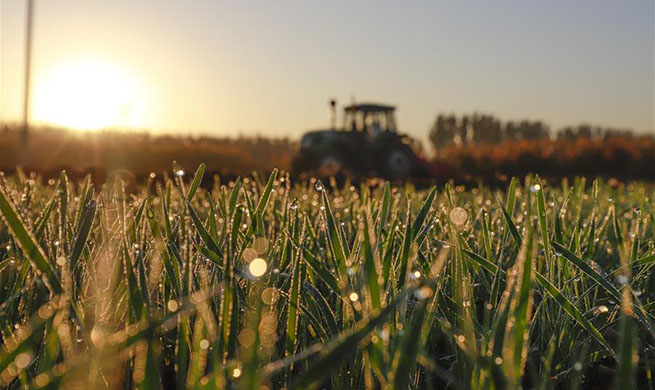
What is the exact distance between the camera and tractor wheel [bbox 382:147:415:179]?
1468 cm

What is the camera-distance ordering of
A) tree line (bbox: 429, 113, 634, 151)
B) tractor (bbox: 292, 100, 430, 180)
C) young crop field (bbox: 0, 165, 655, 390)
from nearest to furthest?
young crop field (bbox: 0, 165, 655, 390) < tractor (bbox: 292, 100, 430, 180) < tree line (bbox: 429, 113, 634, 151)

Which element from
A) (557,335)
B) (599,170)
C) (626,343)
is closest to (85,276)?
(557,335)

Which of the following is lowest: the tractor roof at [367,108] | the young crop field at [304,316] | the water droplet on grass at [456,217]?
the young crop field at [304,316]

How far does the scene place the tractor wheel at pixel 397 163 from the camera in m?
14.7

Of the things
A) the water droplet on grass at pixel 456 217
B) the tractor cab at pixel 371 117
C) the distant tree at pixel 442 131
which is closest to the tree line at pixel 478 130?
the distant tree at pixel 442 131

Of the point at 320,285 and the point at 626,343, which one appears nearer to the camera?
the point at 626,343

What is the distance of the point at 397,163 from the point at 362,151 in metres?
0.86

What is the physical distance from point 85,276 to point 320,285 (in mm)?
500

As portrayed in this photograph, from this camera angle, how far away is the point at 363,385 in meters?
0.93

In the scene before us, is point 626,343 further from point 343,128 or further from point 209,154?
point 209,154

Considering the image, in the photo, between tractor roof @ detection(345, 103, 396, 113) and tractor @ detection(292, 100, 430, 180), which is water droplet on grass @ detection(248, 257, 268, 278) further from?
tractor roof @ detection(345, 103, 396, 113)

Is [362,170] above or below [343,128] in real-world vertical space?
below

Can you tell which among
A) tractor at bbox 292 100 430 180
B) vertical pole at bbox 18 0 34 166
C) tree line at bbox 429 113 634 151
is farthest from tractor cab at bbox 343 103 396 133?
tree line at bbox 429 113 634 151

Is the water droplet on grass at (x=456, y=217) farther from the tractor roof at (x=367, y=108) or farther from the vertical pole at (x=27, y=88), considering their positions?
the vertical pole at (x=27, y=88)
